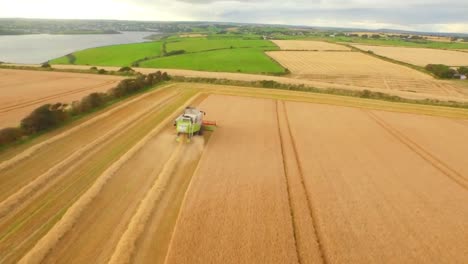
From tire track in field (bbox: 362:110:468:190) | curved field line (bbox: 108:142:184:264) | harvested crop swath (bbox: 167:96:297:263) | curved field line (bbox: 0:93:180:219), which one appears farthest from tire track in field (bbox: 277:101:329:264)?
curved field line (bbox: 0:93:180:219)

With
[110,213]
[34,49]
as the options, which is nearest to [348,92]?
[110,213]

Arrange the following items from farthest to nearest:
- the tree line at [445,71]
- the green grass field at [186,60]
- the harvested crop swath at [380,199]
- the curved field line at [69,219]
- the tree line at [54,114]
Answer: the green grass field at [186,60]
the tree line at [445,71]
the tree line at [54,114]
the harvested crop swath at [380,199]
the curved field line at [69,219]

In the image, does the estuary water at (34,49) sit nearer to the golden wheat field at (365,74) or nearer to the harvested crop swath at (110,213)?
the golden wheat field at (365,74)

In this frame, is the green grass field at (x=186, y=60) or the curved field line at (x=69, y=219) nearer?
the curved field line at (x=69, y=219)

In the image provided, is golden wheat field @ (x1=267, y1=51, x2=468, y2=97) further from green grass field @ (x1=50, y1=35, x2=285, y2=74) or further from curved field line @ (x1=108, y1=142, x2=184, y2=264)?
curved field line @ (x1=108, y1=142, x2=184, y2=264)

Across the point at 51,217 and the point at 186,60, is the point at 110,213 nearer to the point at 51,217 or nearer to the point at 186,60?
the point at 51,217

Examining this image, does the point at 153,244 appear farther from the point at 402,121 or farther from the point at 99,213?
the point at 402,121

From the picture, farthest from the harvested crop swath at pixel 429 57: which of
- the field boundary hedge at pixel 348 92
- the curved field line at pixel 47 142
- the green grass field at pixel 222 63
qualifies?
the curved field line at pixel 47 142
